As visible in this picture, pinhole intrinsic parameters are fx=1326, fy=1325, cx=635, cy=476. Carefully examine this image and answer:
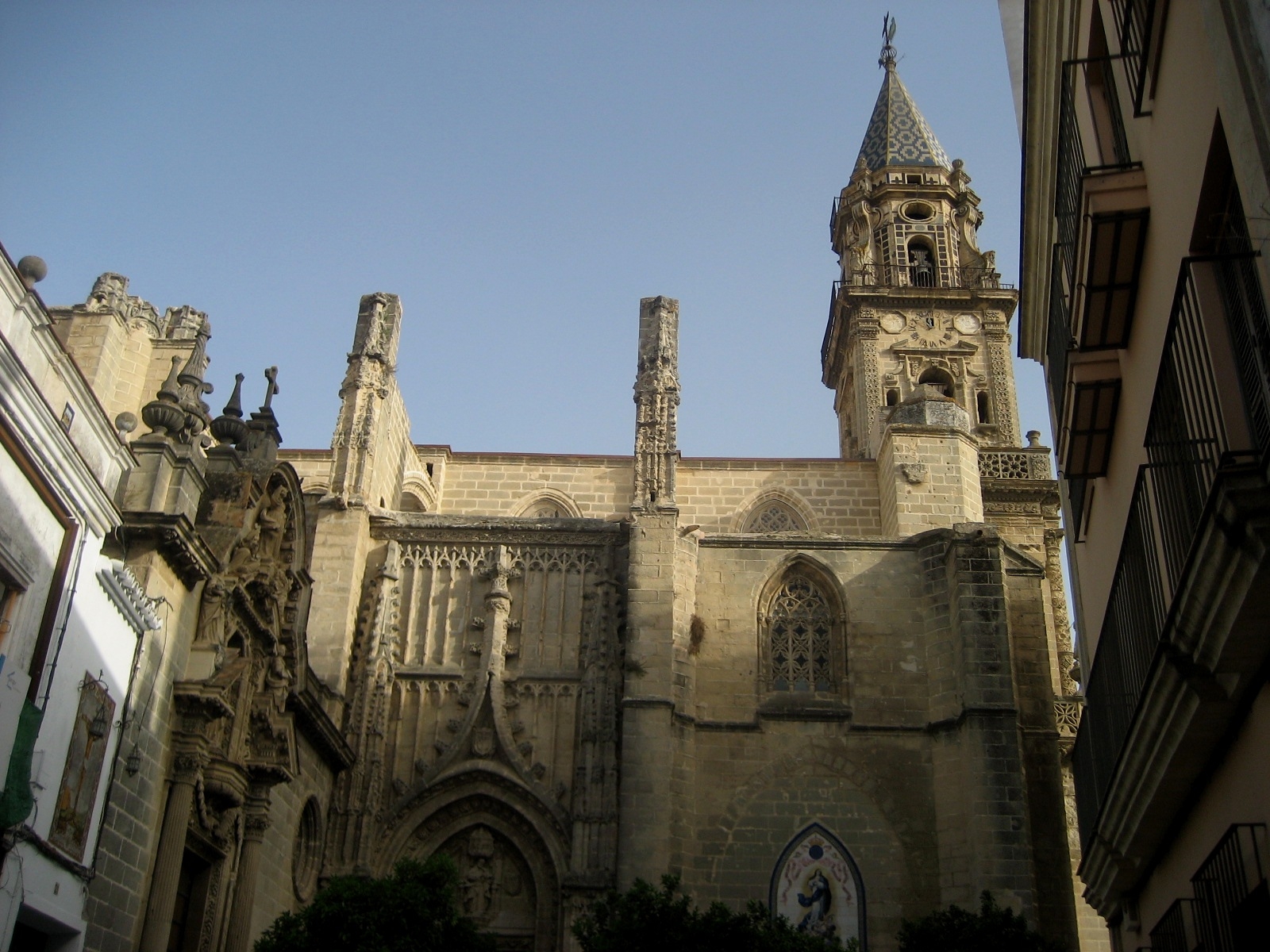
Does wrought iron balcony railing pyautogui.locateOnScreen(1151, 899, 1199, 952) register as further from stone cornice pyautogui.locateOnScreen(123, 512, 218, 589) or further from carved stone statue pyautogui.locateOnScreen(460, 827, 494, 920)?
carved stone statue pyautogui.locateOnScreen(460, 827, 494, 920)

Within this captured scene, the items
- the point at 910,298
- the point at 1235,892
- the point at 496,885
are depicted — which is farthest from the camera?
Answer: the point at 910,298

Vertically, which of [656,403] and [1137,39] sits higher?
[656,403]

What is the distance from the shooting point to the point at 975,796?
16516 millimetres

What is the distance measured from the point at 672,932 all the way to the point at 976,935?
321cm

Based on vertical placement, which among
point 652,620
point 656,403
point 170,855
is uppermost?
point 656,403

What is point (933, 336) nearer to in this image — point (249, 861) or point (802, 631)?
point (802, 631)

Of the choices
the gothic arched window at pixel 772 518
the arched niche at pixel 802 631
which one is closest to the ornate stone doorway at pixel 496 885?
the arched niche at pixel 802 631

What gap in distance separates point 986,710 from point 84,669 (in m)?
11.5

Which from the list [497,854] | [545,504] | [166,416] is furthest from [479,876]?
[545,504]

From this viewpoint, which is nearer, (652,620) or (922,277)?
(652,620)

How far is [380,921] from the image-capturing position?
38.0 ft

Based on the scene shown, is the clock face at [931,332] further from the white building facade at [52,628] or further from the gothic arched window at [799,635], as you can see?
the white building facade at [52,628]

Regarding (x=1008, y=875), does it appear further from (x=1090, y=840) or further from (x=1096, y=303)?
(x=1096, y=303)

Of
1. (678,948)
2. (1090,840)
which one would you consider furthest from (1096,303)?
(678,948)
